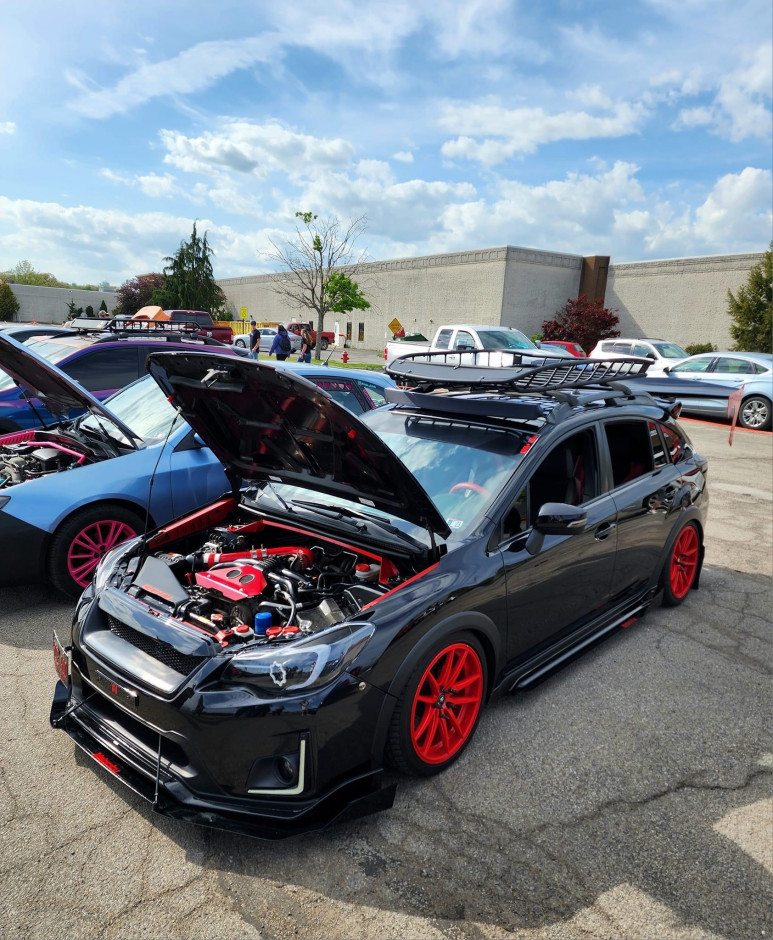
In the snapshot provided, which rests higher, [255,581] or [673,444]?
[673,444]

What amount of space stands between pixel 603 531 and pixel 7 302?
6180 centimetres

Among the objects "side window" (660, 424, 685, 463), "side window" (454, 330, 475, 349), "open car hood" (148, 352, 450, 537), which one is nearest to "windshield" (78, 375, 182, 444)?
"open car hood" (148, 352, 450, 537)

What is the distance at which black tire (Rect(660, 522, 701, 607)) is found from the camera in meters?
4.70

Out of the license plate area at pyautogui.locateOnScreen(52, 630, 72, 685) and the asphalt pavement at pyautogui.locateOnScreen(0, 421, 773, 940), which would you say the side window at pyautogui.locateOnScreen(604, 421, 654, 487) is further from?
the license plate area at pyautogui.locateOnScreen(52, 630, 72, 685)

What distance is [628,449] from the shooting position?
4.33 m

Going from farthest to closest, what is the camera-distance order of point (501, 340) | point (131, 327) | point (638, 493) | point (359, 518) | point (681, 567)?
point (501, 340)
point (131, 327)
point (681, 567)
point (638, 493)
point (359, 518)

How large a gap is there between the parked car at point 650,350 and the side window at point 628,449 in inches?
536

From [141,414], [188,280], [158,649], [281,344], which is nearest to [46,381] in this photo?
[141,414]

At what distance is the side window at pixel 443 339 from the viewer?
17922 millimetres

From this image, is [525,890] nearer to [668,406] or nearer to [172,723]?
[172,723]

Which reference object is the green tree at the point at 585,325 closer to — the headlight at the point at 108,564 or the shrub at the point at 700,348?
the shrub at the point at 700,348

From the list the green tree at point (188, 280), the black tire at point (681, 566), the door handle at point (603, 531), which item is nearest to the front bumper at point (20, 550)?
the door handle at point (603, 531)

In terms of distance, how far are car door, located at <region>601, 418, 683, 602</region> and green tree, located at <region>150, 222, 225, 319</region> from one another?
55.6 metres

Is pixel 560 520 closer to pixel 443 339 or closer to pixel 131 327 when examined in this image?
pixel 131 327
